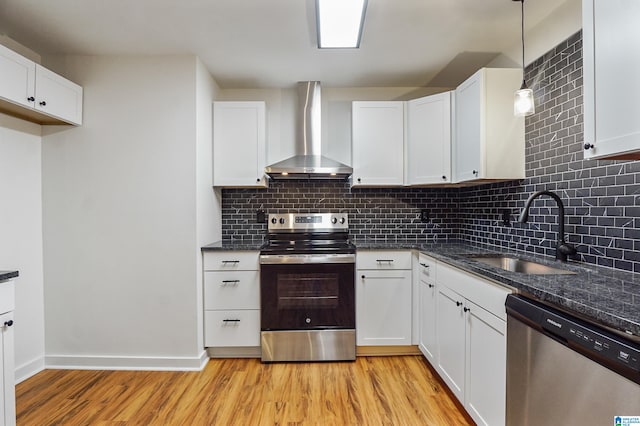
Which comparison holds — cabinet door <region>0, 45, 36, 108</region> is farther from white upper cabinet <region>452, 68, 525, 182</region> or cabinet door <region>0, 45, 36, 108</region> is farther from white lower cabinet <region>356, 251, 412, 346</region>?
white upper cabinet <region>452, 68, 525, 182</region>

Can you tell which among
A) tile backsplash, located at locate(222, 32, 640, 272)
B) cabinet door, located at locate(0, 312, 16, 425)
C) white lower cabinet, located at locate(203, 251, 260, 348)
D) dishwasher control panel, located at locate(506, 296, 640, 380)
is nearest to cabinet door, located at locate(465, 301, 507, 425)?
dishwasher control panel, located at locate(506, 296, 640, 380)

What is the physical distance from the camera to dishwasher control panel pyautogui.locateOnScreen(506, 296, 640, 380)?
2.89 feet

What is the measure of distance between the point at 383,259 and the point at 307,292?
691mm

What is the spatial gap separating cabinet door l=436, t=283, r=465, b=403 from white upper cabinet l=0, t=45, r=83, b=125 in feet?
9.68

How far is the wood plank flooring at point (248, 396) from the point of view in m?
1.92

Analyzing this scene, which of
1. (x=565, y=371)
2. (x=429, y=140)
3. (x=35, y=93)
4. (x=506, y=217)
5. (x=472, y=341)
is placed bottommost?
(x=472, y=341)

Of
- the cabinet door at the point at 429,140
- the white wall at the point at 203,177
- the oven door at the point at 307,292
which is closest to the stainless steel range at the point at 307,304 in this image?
the oven door at the point at 307,292

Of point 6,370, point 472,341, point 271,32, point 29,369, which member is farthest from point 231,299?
point 271,32

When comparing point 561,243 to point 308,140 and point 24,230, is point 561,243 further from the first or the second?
point 24,230

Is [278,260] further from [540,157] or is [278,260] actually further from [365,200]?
[540,157]

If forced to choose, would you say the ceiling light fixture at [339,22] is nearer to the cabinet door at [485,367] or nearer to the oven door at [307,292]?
the oven door at [307,292]

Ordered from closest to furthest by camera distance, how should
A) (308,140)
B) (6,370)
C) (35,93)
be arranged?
(6,370) < (35,93) < (308,140)

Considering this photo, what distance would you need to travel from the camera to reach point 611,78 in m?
1.22

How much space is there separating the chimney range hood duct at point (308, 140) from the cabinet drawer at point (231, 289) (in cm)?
95
